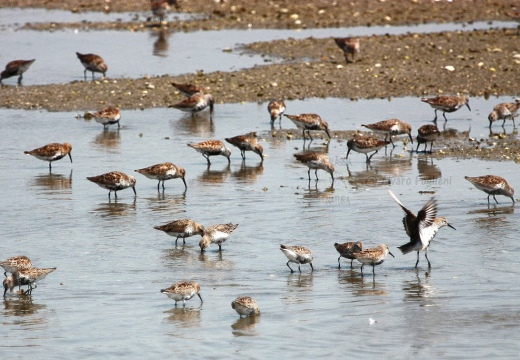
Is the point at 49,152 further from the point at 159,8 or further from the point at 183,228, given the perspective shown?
the point at 159,8

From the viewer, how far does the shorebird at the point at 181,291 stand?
42.0 feet

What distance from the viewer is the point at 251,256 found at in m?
15.3

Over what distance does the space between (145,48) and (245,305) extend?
26545mm

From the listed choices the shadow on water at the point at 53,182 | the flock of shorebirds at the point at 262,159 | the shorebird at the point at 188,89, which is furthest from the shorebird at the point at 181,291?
the shorebird at the point at 188,89

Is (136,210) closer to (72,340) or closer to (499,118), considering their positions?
(72,340)

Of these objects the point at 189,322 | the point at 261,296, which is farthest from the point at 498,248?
the point at 189,322

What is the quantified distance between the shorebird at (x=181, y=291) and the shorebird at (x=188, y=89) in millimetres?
15121

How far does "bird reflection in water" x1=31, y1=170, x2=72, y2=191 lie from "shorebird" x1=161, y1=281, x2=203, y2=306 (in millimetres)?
7806

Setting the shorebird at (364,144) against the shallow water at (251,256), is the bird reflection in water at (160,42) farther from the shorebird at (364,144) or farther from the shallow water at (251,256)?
the shorebird at (364,144)

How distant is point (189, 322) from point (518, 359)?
4.25m

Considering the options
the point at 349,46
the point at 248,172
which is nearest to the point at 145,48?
the point at 349,46

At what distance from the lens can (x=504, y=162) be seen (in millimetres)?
21172

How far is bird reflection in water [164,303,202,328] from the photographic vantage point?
12.6 meters

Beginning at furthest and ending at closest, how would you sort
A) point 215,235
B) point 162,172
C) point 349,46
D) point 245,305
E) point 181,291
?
point 349,46 → point 162,172 → point 215,235 → point 181,291 → point 245,305
